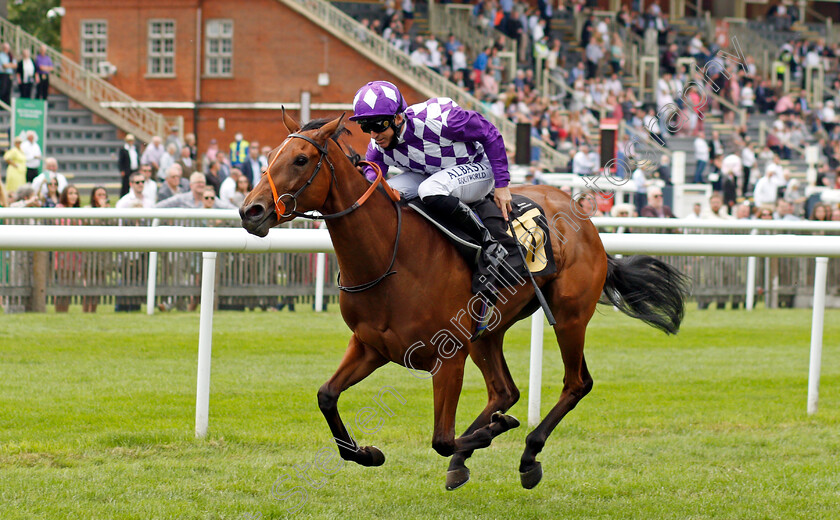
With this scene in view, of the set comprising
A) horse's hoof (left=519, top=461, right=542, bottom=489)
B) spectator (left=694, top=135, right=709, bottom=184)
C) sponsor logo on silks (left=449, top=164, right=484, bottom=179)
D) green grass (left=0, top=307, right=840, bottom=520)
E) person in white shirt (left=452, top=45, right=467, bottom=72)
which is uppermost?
person in white shirt (left=452, top=45, right=467, bottom=72)

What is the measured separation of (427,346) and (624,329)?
624cm

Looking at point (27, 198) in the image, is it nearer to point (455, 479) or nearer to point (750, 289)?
point (750, 289)

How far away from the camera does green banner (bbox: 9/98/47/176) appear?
50.0 ft

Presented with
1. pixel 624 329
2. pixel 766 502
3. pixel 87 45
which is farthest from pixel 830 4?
pixel 766 502

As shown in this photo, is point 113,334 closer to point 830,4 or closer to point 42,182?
point 42,182

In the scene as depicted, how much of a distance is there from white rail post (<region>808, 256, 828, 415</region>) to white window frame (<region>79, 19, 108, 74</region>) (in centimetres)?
2360

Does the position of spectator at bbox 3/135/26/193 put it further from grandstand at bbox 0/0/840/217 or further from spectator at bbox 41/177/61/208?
grandstand at bbox 0/0/840/217

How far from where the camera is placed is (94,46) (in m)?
27.2

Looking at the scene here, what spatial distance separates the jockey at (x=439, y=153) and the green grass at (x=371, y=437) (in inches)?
42.4

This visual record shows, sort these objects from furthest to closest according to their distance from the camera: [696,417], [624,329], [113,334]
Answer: [624,329] < [113,334] < [696,417]

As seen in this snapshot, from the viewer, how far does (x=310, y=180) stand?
12.9 ft

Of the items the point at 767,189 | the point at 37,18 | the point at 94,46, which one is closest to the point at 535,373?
the point at 767,189

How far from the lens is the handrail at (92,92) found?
2258 cm

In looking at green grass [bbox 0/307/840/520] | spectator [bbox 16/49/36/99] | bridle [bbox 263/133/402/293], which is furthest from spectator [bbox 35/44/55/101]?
bridle [bbox 263/133/402/293]
